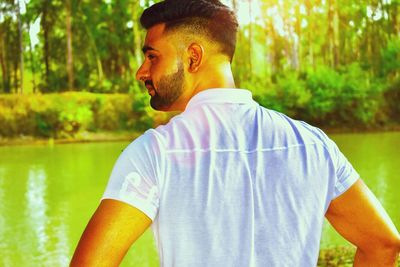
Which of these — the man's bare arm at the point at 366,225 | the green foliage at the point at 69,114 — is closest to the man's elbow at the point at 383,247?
the man's bare arm at the point at 366,225

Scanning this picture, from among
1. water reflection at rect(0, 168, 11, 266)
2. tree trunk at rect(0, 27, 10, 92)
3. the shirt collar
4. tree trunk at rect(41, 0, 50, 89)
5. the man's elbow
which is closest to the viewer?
the shirt collar

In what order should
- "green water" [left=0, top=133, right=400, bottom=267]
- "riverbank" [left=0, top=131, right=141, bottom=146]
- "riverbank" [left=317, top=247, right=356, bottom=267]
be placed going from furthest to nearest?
"riverbank" [left=0, top=131, right=141, bottom=146] → "green water" [left=0, top=133, right=400, bottom=267] → "riverbank" [left=317, top=247, right=356, bottom=267]

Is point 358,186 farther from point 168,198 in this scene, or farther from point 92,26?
point 92,26

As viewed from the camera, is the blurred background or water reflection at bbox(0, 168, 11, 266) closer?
water reflection at bbox(0, 168, 11, 266)

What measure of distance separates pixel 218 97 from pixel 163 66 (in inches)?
3.5

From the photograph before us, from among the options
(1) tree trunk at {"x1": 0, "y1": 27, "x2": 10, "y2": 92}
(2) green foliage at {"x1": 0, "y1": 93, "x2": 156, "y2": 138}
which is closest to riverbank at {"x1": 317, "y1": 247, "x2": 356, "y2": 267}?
(2) green foliage at {"x1": 0, "y1": 93, "x2": 156, "y2": 138}

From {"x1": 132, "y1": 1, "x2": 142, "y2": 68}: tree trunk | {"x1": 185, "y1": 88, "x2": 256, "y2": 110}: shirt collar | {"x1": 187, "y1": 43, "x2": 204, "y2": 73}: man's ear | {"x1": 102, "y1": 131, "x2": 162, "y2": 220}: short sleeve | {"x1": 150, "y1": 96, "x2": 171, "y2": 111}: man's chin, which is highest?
{"x1": 132, "y1": 1, "x2": 142, "y2": 68}: tree trunk

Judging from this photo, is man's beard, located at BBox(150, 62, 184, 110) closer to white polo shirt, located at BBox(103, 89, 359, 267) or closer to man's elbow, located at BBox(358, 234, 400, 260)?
white polo shirt, located at BBox(103, 89, 359, 267)

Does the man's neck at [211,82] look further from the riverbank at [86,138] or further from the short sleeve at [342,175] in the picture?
the riverbank at [86,138]

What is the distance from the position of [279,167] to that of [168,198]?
168 mm

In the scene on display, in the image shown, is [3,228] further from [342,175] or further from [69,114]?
[69,114]

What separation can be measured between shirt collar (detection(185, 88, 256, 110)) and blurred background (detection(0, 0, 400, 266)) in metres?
5.13

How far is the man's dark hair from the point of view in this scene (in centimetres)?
101

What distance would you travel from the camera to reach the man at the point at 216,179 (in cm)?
86
